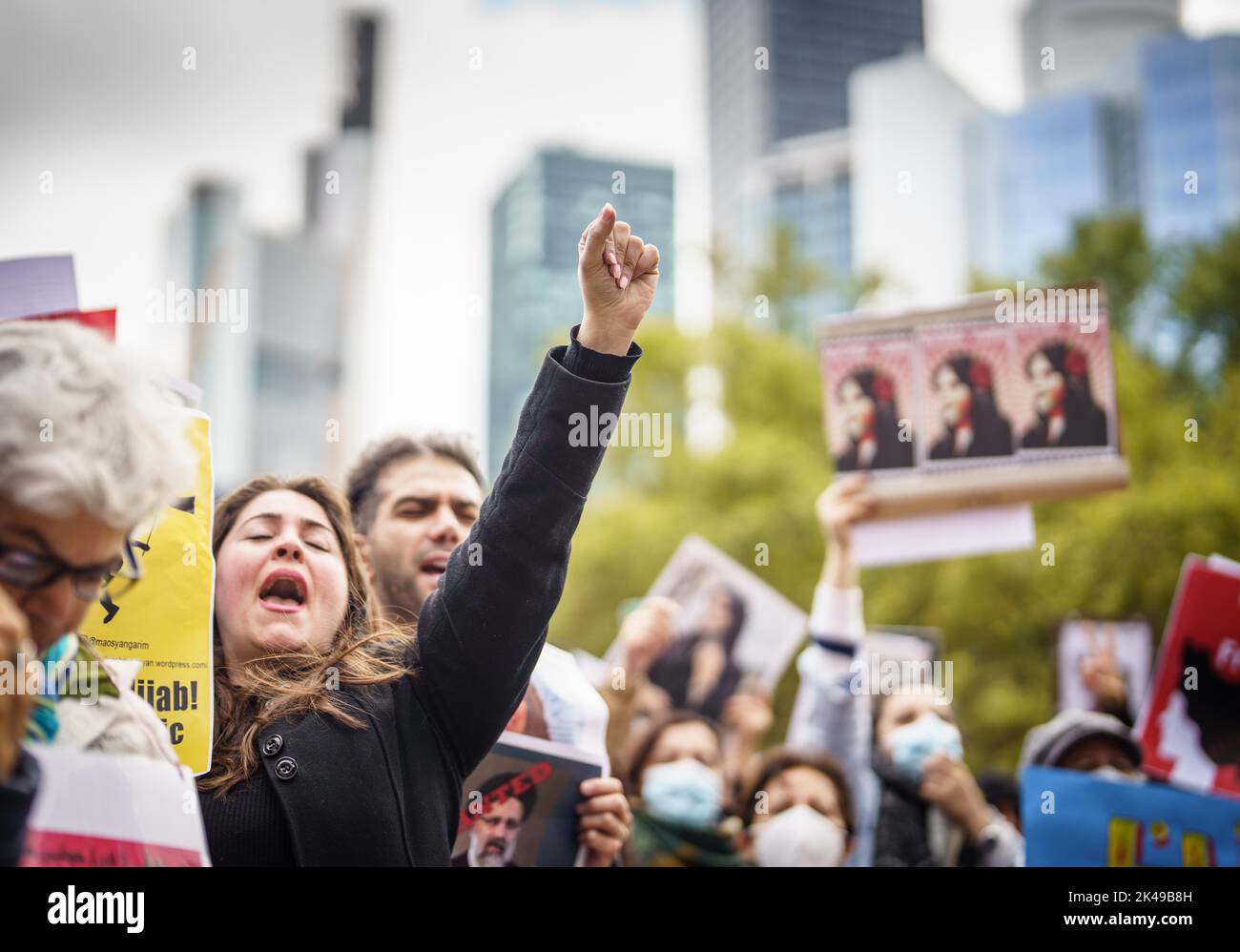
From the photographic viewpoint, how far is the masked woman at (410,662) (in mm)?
1823

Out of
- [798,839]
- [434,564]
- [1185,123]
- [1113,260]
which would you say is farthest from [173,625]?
[1185,123]

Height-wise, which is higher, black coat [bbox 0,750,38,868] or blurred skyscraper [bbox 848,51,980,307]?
blurred skyscraper [bbox 848,51,980,307]

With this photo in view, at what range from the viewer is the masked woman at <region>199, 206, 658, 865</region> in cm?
182

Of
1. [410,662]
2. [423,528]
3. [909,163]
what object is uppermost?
[909,163]

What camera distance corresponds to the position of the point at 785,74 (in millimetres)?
80625

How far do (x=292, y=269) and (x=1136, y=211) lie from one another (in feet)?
142

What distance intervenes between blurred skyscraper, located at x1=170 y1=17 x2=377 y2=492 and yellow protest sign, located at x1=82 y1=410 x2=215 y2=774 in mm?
36096

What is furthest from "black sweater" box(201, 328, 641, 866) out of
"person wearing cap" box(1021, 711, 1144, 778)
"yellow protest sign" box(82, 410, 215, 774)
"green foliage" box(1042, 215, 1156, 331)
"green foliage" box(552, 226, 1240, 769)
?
"green foliage" box(1042, 215, 1156, 331)

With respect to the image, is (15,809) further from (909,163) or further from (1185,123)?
(909,163)

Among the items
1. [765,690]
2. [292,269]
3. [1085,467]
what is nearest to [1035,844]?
[1085,467]

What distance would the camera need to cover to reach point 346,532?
2.16m

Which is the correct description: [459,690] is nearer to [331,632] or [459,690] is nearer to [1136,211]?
[331,632]

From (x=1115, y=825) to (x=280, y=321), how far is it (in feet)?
200
